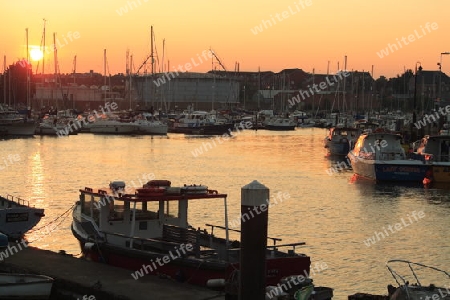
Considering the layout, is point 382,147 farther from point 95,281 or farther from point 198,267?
point 95,281

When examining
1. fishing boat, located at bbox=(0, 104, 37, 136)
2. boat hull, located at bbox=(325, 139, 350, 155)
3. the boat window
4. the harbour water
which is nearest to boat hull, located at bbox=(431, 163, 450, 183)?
the harbour water

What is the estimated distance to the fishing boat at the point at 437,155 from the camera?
182 ft

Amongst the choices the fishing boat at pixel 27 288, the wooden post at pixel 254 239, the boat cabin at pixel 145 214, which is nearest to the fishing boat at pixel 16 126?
the boat cabin at pixel 145 214

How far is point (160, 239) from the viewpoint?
23016mm

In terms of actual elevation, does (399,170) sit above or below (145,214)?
below

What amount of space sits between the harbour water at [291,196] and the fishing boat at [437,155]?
5.76 feet

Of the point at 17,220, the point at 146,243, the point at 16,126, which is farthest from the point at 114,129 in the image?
the point at 146,243

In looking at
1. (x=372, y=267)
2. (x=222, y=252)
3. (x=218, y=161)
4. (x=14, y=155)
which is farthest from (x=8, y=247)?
(x=14, y=155)

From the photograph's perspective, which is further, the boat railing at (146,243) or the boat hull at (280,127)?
the boat hull at (280,127)

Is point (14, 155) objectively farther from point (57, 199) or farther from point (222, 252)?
point (222, 252)

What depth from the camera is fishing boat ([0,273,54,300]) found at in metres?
19.4

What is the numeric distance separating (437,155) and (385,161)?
399 centimetres

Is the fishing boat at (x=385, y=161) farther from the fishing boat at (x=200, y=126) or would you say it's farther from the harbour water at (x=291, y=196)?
the fishing boat at (x=200, y=126)

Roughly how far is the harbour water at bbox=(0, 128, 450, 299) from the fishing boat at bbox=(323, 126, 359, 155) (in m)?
2.27
